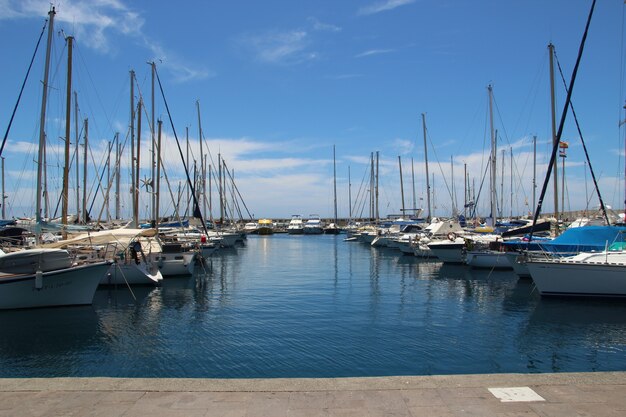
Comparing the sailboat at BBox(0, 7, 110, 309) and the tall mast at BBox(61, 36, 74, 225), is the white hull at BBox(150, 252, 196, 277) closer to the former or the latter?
the tall mast at BBox(61, 36, 74, 225)

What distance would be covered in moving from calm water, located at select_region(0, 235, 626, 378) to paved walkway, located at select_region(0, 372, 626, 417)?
4521 mm

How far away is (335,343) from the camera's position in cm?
1454

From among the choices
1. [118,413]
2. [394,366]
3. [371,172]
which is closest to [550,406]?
[118,413]

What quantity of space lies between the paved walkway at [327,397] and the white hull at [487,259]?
95.7 feet

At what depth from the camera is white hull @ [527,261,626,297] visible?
21078mm

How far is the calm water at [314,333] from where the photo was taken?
12336mm

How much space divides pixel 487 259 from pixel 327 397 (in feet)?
105

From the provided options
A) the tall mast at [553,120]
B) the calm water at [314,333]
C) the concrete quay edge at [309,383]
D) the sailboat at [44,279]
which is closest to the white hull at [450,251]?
the tall mast at [553,120]

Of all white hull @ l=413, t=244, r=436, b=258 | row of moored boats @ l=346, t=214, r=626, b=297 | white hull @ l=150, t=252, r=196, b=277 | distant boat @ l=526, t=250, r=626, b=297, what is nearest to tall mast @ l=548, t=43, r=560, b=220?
row of moored boats @ l=346, t=214, r=626, b=297

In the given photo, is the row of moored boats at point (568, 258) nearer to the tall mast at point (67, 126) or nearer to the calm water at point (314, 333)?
the calm water at point (314, 333)

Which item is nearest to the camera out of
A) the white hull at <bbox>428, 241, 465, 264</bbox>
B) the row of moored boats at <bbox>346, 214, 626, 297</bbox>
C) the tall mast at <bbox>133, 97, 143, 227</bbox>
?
the row of moored boats at <bbox>346, 214, 626, 297</bbox>

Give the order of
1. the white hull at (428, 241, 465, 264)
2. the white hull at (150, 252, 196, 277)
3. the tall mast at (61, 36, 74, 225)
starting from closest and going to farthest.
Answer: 1. the tall mast at (61, 36, 74, 225)
2. the white hull at (150, 252, 196, 277)
3. the white hull at (428, 241, 465, 264)

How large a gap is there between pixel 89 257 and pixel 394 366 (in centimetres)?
1734

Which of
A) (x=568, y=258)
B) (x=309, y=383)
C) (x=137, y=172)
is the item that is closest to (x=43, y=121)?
(x=137, y=172)
